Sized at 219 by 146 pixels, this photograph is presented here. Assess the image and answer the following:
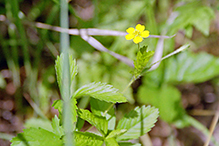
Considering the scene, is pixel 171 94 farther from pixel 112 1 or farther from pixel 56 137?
pixel 56 137

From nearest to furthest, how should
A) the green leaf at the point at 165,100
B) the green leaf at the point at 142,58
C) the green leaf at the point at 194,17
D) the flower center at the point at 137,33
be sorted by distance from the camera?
the green leaf at the point at 142,58, the flower center at the point at 137,33, the green leaf at the point at 194,17, the green leaf at the point at 165,100

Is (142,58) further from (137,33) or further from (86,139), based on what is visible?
(86,139)

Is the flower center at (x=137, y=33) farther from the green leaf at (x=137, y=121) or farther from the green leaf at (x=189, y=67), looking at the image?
the green leaf at (x=189, y=67)

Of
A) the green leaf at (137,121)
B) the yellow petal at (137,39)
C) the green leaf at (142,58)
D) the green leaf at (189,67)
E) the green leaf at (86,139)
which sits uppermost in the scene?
the green leaf at (189,67)

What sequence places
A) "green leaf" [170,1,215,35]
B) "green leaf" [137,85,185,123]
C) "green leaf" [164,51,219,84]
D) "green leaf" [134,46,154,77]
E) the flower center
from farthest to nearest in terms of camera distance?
"green leaf" [164,51,219,84]
"green leaf" [137,85,185,123]
"green leaf" [170,1,215,35]
the flower center
"green leaf" [134,46,154,77]

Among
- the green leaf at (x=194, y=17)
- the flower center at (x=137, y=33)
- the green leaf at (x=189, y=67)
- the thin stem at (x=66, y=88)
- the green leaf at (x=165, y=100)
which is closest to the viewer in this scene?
the thin stem at (x=66, y=88)

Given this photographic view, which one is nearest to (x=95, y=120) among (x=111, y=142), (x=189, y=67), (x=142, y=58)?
(x=111, y=142)

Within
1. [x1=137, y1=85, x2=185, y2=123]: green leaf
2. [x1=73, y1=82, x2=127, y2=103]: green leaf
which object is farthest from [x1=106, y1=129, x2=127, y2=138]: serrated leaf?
[x1=137, y1=85, x2=185, y2=123]: green leaf

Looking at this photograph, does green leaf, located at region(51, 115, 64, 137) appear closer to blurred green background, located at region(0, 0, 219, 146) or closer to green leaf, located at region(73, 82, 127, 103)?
green leaf, located at region(73, 82, 127, 103)

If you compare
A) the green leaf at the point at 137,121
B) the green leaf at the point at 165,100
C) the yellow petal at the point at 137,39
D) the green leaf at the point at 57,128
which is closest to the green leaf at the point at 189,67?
the green leaf at the point at 165,100
